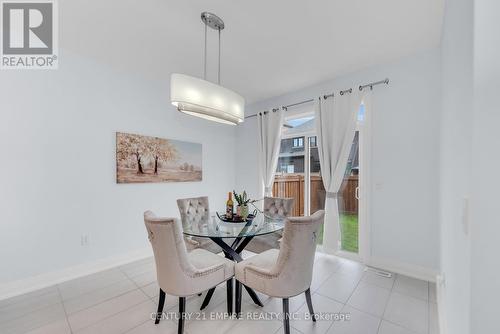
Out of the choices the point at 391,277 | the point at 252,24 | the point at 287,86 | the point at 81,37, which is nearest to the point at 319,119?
the point at 287,86

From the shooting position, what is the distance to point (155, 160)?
324cm

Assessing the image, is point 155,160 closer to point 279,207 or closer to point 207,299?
point 279,207

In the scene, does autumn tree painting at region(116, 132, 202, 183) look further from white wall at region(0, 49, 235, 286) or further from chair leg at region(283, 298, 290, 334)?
chair leg at region(283, 298, 290, 334)

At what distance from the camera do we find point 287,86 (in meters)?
3.50

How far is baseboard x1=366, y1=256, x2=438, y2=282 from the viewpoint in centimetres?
244

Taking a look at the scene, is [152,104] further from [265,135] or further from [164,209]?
[265,135]

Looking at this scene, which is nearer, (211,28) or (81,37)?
(211,28)

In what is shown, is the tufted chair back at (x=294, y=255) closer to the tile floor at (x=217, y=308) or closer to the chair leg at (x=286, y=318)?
the chair leg at (x=286, y=318)

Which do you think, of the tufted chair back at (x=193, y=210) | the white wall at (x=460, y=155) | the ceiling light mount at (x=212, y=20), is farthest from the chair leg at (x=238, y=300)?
the ceiling light mount at (x=212, y=20)

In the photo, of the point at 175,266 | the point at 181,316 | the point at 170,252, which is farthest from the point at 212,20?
the point at 181,316

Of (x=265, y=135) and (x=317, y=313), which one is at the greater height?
(x=265, y=135)

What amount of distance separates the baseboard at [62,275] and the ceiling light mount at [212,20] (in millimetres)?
3151

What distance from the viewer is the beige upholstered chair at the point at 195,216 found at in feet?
7.82

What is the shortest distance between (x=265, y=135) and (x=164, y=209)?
88.0 inches
